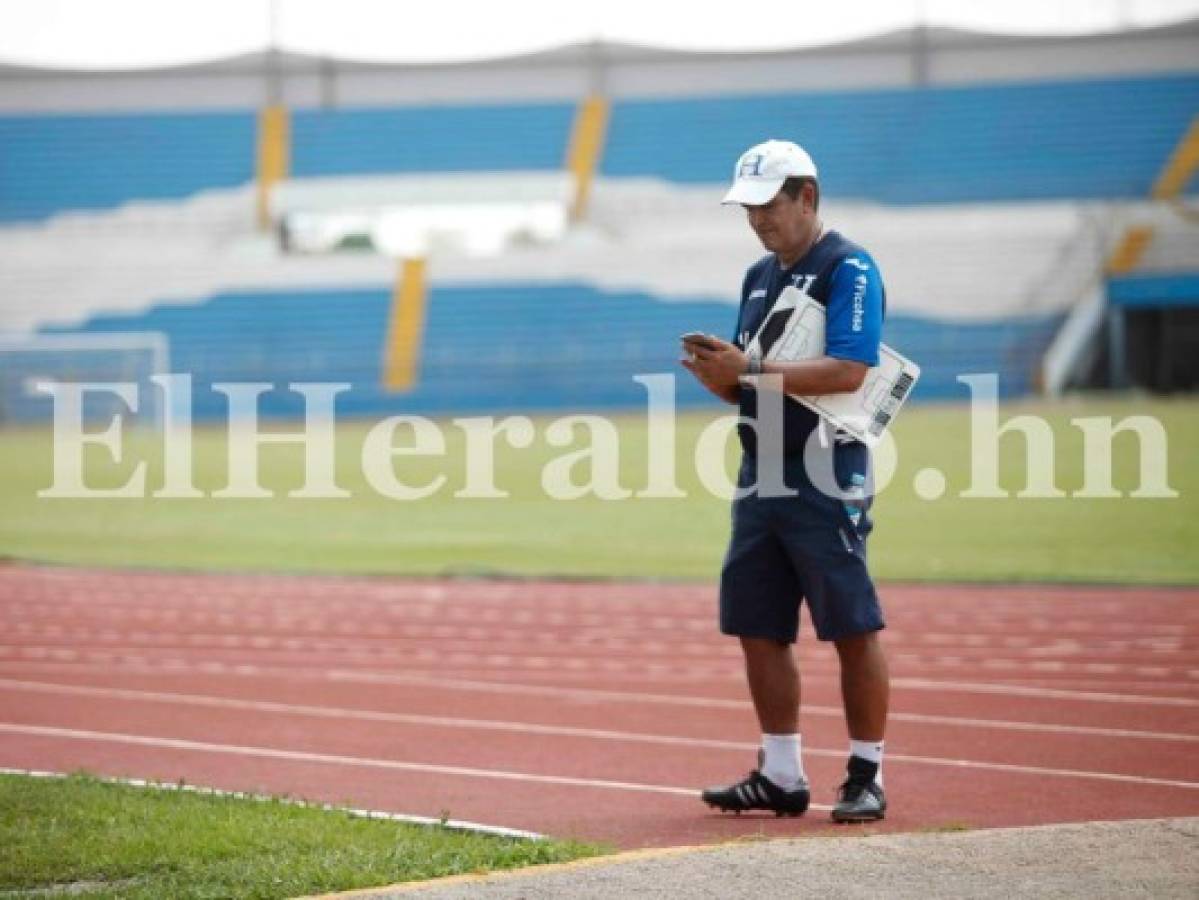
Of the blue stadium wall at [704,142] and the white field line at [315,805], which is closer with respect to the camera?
the white field line at [315,805]

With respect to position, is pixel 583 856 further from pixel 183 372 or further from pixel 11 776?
pixel 183 372

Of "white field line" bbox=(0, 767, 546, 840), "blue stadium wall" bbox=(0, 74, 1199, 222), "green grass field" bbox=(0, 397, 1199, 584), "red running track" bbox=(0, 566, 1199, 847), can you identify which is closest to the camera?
"white field line" bbox=(0, 767, 546, 840)

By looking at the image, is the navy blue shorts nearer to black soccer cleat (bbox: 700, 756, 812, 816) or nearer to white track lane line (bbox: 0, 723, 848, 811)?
black soccer cleat (bbox: 700, 756, 812, 816)

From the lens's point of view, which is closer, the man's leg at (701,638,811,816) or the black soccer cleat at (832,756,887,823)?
the black soccer cleat at (832,756,887,823)

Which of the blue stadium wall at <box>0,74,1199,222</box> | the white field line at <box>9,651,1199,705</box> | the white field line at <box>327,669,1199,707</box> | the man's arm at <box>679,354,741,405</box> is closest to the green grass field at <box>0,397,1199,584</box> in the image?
the white field line at <box>9,651,1199,705</box>

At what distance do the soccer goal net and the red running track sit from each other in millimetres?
23826

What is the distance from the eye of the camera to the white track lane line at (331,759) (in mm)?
6832

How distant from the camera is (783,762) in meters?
6.25

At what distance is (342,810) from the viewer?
19.9ft

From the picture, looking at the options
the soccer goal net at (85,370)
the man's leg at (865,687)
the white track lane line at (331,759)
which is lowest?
the white track lane line at (331,759)

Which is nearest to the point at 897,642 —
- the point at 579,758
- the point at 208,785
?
the point at 579,758

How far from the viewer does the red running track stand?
6.64 meters

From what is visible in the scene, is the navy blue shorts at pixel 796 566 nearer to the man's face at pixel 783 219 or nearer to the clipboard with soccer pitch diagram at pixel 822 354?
the clipboard with soccer pitch diagram at pixel 822 354

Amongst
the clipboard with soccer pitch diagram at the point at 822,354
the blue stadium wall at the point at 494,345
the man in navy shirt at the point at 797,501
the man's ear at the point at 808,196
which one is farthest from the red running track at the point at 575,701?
the blue stadium wall at the point at 494,345
